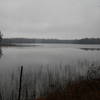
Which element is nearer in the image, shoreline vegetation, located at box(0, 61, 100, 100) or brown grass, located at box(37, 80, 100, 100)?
brown grass, located at box(37, 80, 100, 100)

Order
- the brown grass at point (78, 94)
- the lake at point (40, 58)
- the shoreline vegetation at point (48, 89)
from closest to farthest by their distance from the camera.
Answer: the brown grass at point (78, 94)
the shoreline vegetation at point (48, 89)
the lake at point (40, 58)

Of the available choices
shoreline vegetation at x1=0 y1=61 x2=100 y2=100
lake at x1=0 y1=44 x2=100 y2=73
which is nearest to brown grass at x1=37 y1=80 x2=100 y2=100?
shoreline vegetation at x1=0 y1=61 x2=100 y2=100

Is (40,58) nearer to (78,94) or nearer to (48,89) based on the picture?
(48,89)

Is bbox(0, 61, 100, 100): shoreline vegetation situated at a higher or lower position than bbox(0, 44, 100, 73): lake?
lower

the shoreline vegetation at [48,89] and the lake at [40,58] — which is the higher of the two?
the lake at [40,58]

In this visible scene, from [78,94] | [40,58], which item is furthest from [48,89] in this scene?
[40,58]

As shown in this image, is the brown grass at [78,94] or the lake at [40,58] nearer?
the brown grass at [78,94]

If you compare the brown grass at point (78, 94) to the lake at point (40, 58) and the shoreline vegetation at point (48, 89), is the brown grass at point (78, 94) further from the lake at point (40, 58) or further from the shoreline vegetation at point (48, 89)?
the lake at point (40, 58)

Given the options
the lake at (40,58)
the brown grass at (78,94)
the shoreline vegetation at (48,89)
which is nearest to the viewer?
the brown grass at (78,94)

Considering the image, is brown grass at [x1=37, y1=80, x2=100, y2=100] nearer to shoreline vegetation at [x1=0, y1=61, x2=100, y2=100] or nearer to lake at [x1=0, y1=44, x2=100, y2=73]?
shoreline vegetation at [x1=0, y1=61, x2=100, y2=100]

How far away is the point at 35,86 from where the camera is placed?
338 inches

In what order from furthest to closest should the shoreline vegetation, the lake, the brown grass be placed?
the lake → the shoreline vegetation → the brown grass

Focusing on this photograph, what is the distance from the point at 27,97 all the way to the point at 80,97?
287 centimetres

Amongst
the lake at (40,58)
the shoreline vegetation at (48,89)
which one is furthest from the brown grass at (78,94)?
the lake at (40,58)
